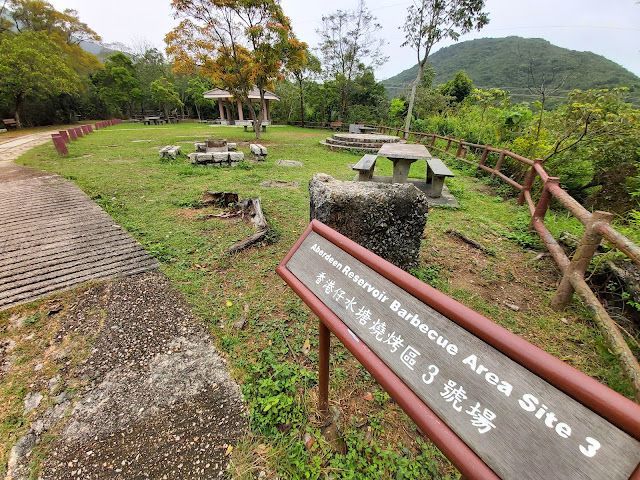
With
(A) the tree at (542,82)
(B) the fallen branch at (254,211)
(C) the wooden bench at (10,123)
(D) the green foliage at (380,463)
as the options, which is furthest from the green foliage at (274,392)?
(C) the wooden bench at (10,123)

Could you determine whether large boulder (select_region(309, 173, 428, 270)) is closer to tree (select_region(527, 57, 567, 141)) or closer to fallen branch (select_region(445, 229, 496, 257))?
fallen branch (select_region(445, 229, 496, 257))

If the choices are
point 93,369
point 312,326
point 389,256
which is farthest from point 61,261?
point 389,256

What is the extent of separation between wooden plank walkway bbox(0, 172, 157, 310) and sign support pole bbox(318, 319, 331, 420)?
8.88ft

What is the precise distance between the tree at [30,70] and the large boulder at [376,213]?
992 inches

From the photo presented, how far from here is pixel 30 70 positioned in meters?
17.7

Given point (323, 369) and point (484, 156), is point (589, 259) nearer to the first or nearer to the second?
point (323, 369)

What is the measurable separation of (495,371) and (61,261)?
14.8 feet

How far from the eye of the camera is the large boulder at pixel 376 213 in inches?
115

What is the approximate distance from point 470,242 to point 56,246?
224 inches

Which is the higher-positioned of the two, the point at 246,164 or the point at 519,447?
the point at 519,447

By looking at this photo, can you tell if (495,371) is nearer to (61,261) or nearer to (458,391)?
(458,391)

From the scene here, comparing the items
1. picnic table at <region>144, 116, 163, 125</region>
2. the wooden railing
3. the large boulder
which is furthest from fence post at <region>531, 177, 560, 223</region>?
picnic table at <region>144, 116, 163, 125</region>

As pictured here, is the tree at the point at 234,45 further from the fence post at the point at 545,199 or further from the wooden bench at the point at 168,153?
the fence post at the point at 545,199

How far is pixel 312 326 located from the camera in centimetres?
260
